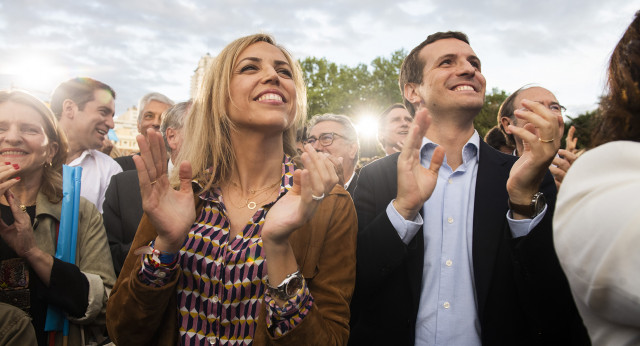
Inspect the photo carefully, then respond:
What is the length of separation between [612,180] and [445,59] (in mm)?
1781

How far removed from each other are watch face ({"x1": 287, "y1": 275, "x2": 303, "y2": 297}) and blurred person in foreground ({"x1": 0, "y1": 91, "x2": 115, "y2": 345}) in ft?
5.11

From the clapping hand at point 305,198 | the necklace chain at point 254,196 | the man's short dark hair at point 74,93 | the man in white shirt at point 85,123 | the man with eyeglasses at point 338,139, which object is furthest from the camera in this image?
the man with eyeglasses at point 338,139

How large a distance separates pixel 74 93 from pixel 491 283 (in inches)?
180

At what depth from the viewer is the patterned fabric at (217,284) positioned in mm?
1833

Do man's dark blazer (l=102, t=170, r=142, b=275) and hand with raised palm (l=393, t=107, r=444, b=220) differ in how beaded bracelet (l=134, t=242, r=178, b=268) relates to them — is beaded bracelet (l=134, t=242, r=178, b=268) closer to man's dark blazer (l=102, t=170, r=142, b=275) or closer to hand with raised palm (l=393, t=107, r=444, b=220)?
hand with raised palm (l=393, t=107, r=444, b=220)

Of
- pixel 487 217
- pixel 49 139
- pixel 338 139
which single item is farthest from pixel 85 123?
pixel 487 217

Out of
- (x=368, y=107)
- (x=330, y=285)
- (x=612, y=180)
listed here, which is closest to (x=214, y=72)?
(x=330, y=285)

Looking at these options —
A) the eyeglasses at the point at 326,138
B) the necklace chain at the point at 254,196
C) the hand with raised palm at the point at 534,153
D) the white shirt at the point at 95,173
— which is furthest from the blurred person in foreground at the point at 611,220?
the eyeglasses at the point at 326,138

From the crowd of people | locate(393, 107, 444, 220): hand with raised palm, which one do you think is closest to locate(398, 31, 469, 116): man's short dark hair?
the crowd of people

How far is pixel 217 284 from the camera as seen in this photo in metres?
1.88

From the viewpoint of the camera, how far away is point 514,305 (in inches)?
80.9

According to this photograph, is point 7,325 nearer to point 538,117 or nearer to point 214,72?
point 214,72

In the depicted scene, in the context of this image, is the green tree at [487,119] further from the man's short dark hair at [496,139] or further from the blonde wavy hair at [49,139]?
the blonde wavy hair at [49,139]

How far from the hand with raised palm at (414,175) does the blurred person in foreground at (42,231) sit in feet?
6.42
